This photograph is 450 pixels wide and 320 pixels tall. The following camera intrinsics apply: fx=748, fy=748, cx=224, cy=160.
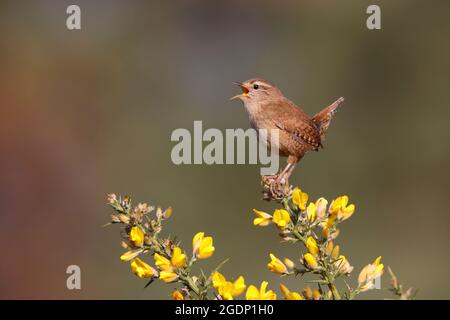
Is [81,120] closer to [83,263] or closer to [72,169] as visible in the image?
[72,169]

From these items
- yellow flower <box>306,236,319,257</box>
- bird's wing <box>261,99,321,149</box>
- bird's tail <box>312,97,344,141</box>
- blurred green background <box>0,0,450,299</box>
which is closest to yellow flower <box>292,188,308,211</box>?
yellow flower <box>306,236,319,257</box>

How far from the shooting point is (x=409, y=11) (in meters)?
9.55

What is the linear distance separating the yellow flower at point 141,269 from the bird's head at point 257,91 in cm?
240

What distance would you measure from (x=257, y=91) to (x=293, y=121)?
15.1 inches

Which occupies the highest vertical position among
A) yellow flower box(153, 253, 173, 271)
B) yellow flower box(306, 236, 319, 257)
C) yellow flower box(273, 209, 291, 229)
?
yellow flower box(273, 209, 291, 229)

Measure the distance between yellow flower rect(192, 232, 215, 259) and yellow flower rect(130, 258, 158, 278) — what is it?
0.15 metres

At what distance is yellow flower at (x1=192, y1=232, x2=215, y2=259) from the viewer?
235 centimetres

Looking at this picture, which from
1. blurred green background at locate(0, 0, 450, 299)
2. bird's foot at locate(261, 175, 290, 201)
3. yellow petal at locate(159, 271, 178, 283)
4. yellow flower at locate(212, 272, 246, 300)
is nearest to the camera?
yellow flower at locate(212, 272, 246, 300)

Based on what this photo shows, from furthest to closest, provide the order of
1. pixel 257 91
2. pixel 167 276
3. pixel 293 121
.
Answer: pixel 257 91, pixel 293 121, pixel 167 276

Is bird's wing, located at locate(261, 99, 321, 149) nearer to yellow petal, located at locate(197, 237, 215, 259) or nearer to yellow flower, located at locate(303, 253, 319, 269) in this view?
yellow petal, located at locate(197, 237, 215, 259)

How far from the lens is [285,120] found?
4.39m

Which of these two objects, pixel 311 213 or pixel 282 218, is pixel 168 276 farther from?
pixel 311 213

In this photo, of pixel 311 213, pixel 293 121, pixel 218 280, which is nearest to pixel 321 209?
pixel 311 213

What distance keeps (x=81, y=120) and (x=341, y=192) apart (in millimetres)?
3279
